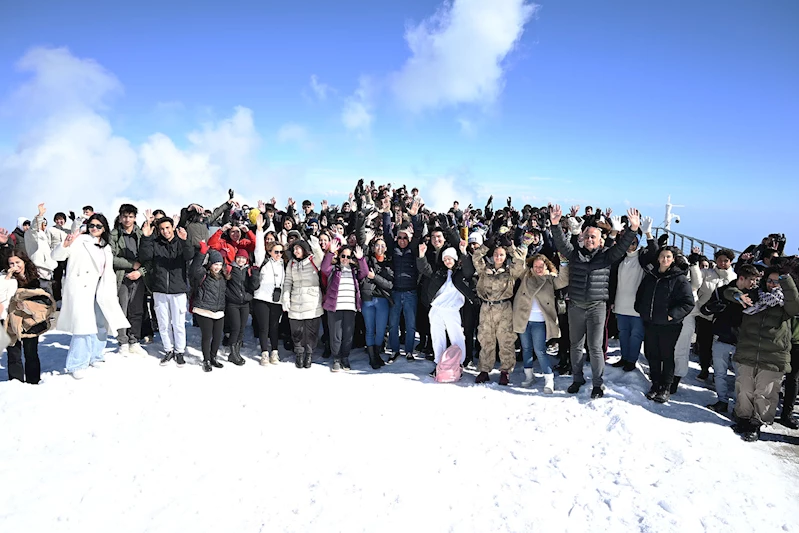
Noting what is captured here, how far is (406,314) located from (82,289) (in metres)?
5.51

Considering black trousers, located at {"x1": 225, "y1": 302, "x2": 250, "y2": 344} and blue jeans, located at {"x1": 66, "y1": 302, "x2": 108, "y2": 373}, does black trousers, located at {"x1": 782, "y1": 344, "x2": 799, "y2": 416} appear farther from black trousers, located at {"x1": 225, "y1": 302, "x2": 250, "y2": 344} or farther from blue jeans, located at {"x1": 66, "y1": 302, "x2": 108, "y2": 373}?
blue jeans, located at {"x1": 66, "y1": 302, "x2": 108, "y2": 373}

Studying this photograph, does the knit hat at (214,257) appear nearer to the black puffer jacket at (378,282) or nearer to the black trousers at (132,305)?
the black trousers at (132,305)

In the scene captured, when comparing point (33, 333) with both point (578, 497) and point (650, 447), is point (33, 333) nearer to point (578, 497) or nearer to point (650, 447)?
point (578, 497)

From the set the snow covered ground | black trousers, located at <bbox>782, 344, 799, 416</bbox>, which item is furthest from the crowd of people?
the snow covered ground

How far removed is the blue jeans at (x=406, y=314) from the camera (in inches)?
346

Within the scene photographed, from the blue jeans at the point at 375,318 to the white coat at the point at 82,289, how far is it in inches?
170

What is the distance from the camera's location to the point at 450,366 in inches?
312

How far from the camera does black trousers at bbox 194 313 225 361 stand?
26.4ft

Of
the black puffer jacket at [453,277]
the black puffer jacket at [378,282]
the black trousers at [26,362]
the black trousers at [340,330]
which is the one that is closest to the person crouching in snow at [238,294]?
the black trousers at [340,330]

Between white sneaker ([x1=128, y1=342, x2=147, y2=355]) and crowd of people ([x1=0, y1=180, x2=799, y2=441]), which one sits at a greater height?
crowd of people ([x1=0, y1=180, x2=799, y2=441])

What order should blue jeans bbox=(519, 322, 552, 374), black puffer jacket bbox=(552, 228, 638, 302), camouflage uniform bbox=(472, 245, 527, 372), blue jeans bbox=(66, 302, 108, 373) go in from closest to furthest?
black puffer jacket bbox=(552, 228, 638, 302), blue jeans bbox=(66, 302, 108, 373), blue jeans bbox=(519, 322, 552, 374), camouflage uniform bbox=(472, 245, 527, 372)

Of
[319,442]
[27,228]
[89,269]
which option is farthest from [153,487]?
[27,228]

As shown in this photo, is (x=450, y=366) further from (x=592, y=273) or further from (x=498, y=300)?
(x=592, y=273)

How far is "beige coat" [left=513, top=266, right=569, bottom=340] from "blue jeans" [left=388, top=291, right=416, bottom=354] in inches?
85.3
